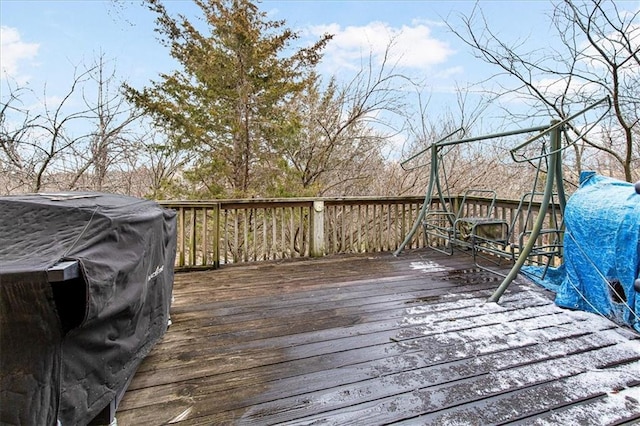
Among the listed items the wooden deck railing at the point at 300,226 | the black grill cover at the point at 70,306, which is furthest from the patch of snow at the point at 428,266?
the black grill cover at the point at 70,306

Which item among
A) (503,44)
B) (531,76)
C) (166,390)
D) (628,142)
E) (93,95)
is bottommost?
→ (166,390)

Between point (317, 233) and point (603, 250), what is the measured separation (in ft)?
9.80

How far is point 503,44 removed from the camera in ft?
15.6

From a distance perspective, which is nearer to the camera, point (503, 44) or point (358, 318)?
point (358, 318)

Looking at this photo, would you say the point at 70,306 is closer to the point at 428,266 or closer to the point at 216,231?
the point at 216,231

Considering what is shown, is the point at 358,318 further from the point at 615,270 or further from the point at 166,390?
the point at 615,270

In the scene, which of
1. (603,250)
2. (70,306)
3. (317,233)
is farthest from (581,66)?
(70,306)

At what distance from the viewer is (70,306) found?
108 cm

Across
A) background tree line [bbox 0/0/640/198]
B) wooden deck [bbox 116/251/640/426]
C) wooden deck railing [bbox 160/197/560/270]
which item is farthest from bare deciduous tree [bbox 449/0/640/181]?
wooden deck [bbox 116/251/640/426]

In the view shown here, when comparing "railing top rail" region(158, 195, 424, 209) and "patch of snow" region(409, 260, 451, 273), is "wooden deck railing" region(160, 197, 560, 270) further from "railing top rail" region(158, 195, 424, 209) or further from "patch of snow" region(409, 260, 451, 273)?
"patch of snow" region(409, 260, 451, 273)

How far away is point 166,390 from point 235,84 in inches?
215

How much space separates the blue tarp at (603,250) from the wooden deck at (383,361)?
0.46 ft

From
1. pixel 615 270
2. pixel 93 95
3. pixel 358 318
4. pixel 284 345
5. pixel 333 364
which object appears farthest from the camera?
pixel 93 95

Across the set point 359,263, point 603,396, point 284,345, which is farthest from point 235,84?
point 603,396
